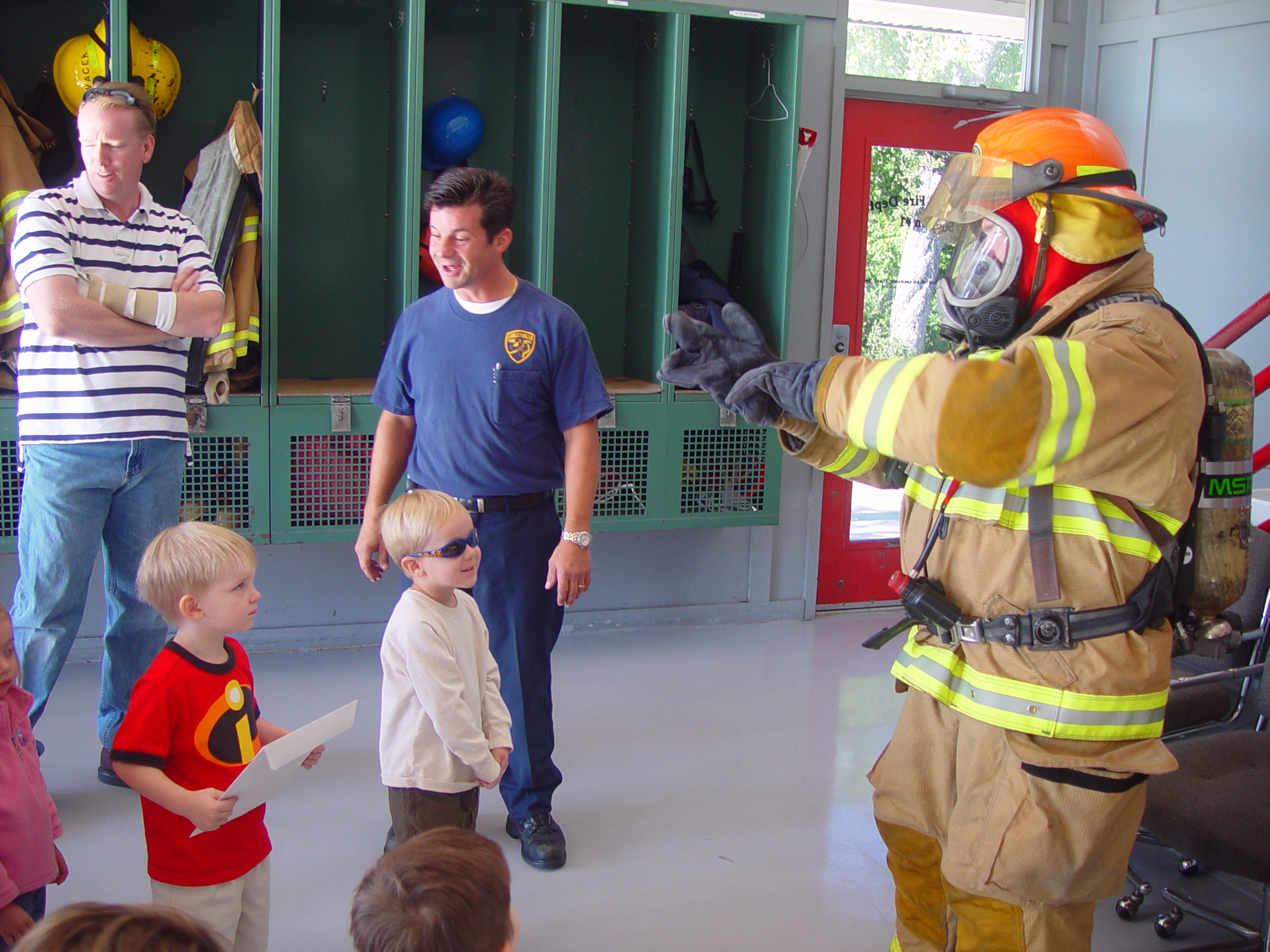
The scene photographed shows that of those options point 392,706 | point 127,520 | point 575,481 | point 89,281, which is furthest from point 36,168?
point 392,706

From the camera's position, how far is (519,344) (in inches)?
105

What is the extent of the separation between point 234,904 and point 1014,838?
4.20ft

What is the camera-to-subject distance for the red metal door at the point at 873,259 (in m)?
5.11

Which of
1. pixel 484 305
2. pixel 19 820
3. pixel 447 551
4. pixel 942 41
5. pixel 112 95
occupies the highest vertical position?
pixel 942 41

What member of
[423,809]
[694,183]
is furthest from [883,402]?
[694,183]

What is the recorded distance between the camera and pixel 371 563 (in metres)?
2.75

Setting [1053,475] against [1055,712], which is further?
[1055,712]

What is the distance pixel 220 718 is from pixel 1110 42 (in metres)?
5.31

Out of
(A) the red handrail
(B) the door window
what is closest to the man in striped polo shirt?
(B) the door window

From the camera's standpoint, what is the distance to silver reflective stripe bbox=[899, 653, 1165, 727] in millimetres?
1657

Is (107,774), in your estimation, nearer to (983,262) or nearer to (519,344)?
(519,344)

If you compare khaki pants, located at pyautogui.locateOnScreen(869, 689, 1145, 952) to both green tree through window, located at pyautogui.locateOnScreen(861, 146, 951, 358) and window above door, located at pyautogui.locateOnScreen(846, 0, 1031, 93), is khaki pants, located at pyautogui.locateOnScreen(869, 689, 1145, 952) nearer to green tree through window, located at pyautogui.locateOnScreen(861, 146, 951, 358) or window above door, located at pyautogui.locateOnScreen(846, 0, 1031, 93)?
green tree through window, located at pyautogui.locateOnScreen(861, 146, 951, 358)

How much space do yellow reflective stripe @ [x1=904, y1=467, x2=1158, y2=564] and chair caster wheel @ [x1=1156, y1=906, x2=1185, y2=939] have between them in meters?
1.28

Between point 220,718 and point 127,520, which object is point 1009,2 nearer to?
point 127,520
